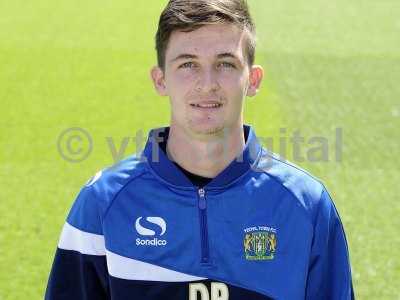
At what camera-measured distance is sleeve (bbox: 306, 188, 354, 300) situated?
2322 millimetres

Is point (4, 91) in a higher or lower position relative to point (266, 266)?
higher

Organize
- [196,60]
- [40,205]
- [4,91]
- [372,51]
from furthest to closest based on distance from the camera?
1. [372,51]
2. [4,91]
3. [40,205]
4. [196,60]

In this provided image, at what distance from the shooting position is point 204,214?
2.32 metres

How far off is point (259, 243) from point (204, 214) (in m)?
0.18

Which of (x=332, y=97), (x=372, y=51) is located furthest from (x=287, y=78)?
(x=372, y=51)

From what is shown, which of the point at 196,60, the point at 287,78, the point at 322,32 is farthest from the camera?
the point at 322,32

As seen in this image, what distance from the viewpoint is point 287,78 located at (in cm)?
1069

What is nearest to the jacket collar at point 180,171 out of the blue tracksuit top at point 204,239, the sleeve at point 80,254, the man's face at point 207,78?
the blue tracksuit top at point 204,239

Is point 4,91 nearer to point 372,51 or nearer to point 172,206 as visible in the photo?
point 372,51

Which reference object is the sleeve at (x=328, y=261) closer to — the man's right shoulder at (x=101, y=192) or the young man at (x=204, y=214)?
the young man at (x=204, y=214)

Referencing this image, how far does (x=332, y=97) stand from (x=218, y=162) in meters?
7.50

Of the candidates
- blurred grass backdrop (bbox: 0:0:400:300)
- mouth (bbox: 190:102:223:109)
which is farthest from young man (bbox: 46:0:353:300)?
blurred grass backdrop (bbox: 0:0:400:300)

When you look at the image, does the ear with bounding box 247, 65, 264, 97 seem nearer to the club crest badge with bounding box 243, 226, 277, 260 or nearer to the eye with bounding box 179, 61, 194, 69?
the eye with bounding box 179, 61, 194, 69

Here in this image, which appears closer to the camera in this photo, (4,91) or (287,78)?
(4,91)
